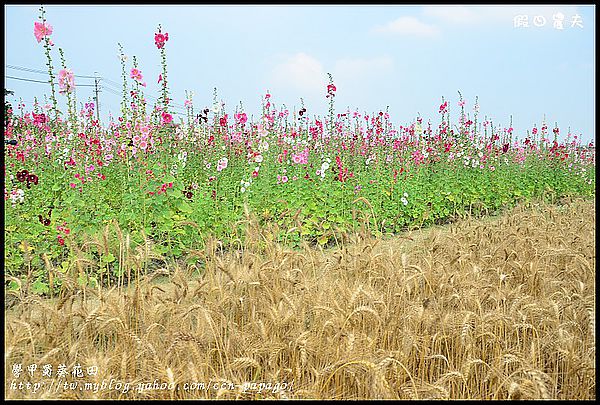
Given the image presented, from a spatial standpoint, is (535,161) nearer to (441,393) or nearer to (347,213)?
(347,213)

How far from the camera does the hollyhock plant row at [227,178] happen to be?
4809 mm

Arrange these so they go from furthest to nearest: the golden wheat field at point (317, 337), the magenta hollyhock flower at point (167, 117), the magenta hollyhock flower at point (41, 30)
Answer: the magenta hollyhock flower at point (167, 117) < the magenta hollyhock flower at point (41, 30) < the golden wheat field at point (317, 337)

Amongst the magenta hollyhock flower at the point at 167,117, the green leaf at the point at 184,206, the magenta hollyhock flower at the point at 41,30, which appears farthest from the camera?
the magenta hollyhock flower at the point at 167,117

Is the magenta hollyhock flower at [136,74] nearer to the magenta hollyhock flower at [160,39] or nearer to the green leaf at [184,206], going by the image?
the magenta hollyhock flower at [160,39]

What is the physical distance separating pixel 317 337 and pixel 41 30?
3865mm

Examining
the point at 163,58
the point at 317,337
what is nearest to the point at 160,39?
the point at 163,58

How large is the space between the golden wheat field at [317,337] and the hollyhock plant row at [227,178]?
520 millimetres

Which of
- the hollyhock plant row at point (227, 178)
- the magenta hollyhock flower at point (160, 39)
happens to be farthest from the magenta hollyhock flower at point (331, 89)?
the magenta hollyhock flower at point (160, 39)

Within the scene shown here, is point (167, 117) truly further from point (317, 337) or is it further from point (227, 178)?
point (317, 337)

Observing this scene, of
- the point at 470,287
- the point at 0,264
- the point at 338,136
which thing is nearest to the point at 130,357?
the point at 0,264

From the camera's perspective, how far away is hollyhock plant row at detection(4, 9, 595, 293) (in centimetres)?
481

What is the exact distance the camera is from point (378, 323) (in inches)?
113

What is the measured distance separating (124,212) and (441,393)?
3.57m

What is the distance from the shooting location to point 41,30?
4758 mm
